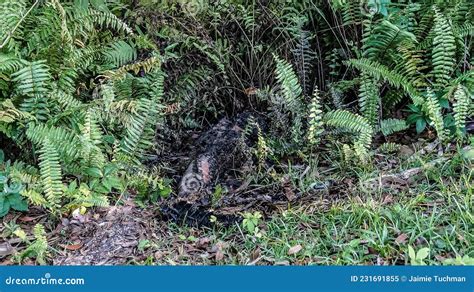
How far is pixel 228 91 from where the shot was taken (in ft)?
13.7

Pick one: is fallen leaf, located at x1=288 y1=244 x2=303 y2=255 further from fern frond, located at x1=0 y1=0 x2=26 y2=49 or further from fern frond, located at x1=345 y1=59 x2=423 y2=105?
fern frond, located at x1=0 y1=0 x2=26 y2=49

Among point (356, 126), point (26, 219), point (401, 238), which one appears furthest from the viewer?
point (356, 126)

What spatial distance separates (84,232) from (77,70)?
1.20 meters

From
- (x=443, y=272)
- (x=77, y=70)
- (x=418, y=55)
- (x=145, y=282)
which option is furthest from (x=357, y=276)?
(x=77, y=70)

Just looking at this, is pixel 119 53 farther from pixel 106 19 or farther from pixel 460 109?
pixel 460 109

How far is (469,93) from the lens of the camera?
3.56 m

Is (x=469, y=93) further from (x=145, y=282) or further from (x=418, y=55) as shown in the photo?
(x=145, y=282)

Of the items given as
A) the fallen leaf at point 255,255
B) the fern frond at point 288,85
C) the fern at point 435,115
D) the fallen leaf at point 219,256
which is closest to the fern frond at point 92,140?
the fallen leaf at point 219,256

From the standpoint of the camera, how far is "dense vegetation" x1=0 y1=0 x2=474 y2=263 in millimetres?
3064

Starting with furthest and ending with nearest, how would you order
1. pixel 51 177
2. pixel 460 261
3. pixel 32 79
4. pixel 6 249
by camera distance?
pixel 32 79
pixel 51 177
pixel 6 249
pixel 460 261

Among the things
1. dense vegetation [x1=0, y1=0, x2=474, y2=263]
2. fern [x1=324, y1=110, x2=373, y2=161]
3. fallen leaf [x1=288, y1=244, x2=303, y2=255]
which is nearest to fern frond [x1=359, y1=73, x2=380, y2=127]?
dense vegetation [x1=0, y1=0, x2=474, y2=263]

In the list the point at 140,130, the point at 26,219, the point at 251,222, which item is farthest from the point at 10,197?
the point at 251,222

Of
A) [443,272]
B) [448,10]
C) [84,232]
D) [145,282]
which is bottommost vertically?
[84,232]

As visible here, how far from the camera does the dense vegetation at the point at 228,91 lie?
10.1 feet
